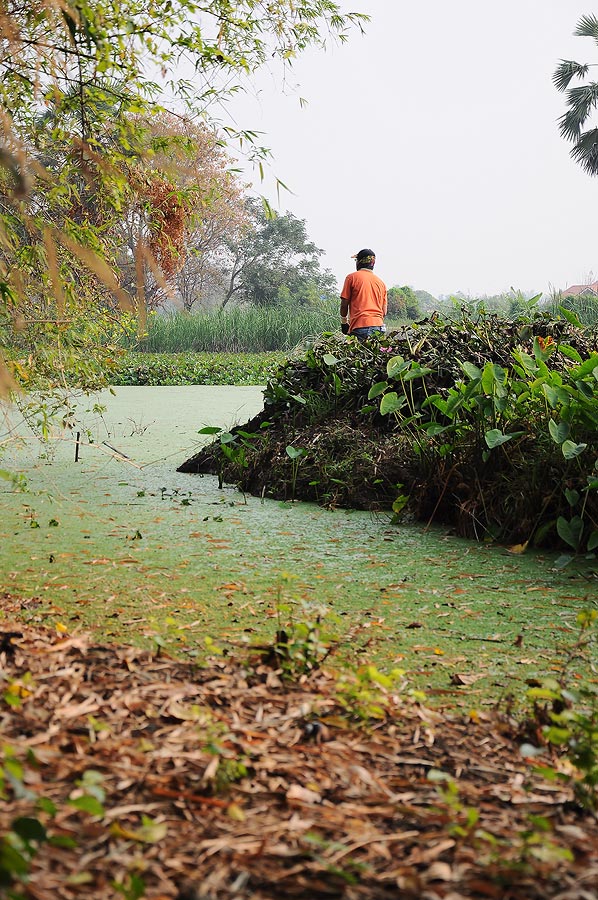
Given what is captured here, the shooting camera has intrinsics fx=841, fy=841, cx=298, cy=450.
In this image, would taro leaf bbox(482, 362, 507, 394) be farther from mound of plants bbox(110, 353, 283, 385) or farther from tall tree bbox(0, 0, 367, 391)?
mound of plants bbox(110, 353, 283, 385)

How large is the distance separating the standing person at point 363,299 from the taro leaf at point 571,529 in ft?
10.7

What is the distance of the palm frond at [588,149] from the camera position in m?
18.8

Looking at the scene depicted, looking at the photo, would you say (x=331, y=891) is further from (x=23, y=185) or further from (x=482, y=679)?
(x=23, y=185)

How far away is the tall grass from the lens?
1773 centimetres

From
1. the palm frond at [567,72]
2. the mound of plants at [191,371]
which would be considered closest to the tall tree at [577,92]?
the palm frond at [567,72]

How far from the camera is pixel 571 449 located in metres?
2.94

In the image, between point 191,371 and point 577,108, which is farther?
point 577,108

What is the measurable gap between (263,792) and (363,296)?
518 cm

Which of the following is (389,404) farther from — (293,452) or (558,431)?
(558,431)

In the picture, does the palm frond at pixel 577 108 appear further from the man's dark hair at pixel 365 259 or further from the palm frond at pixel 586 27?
the man's dark hair at pixel 365 259

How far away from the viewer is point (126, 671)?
172cm

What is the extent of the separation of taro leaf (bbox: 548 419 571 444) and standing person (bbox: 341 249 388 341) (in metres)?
3.12

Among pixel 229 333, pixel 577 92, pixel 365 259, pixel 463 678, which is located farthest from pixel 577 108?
pixel 463 678

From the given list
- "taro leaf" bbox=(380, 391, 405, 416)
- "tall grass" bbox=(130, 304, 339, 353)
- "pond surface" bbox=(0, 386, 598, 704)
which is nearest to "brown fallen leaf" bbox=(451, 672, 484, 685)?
"pond surface" bbox=(0, 386, 598, 704)
